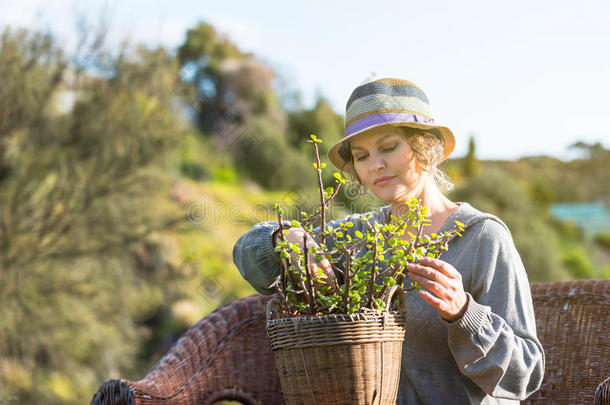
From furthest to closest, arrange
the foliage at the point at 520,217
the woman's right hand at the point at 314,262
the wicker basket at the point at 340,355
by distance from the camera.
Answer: the foliage at the point at 520,217
the woman's right hand at the point at 314,262
the wicker basket at the point at 340,355

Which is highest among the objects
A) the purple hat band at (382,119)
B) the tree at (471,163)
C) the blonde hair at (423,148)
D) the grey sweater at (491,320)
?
the tree at (471,163)

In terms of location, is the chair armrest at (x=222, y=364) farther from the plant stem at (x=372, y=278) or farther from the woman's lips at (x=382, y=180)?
the plant stem at (x=372, y=278)

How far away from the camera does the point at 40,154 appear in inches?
359

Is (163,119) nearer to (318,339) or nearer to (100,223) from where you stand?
(100,223)

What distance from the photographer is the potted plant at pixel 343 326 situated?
1246 mm

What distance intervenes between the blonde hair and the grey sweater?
17 centimetres

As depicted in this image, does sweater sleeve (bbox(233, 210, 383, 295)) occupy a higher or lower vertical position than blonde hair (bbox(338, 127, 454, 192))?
lower

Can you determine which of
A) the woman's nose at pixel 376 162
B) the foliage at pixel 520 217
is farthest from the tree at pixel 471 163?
the woman's nose at pixel 376 162

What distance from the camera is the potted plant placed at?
1.25 meters

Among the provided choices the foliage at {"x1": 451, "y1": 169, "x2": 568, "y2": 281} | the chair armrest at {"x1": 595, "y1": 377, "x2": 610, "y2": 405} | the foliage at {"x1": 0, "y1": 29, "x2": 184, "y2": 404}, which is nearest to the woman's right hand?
the chair armrest at {"x1": 595, "y1": 377, "x2": 610, "y2": 405}

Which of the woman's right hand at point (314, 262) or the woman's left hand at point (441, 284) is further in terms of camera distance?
the woman's right hand at point (314, 262)

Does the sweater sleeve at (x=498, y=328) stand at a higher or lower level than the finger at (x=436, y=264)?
lower

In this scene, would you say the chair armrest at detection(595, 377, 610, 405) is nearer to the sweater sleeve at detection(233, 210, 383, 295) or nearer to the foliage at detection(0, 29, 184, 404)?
the sweater sleeve at detection(233, 210, 383, 295)

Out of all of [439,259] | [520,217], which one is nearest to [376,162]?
[439,259]
